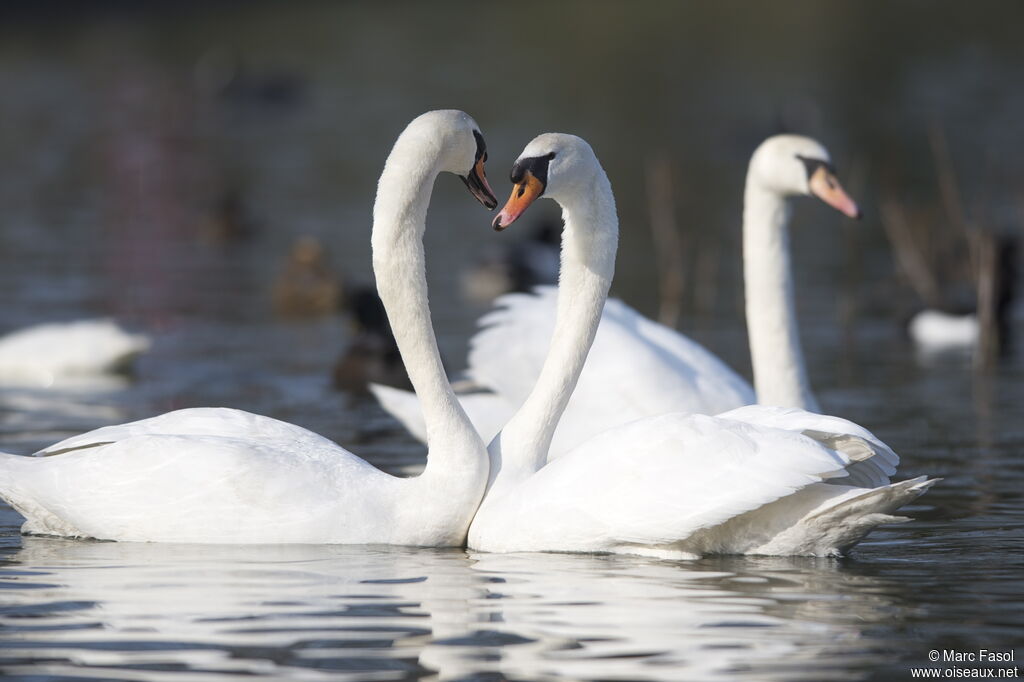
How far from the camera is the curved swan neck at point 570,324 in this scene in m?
8.10

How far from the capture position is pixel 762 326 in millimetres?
9938

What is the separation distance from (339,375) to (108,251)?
9902 mm

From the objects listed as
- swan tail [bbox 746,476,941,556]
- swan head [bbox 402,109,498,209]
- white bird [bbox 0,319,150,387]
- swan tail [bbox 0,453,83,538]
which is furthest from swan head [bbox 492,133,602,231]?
white bird [bbox 0,319,150,387]

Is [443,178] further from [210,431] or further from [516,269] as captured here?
[210,431]

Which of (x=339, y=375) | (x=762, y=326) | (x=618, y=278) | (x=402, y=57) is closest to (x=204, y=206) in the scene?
(x=618, y=278)

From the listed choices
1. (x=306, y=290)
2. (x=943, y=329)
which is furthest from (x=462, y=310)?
(x=943, y=329)

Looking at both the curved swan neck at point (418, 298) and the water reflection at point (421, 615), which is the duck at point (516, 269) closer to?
the curved swan neck at point (418, 298)

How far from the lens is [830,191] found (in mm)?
10086

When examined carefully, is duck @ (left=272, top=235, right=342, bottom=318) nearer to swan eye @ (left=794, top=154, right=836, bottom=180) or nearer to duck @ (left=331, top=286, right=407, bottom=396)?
duck @ (left=331, top=286, right=407, bottom=396)

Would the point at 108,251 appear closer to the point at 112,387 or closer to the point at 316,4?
the point at 112,387

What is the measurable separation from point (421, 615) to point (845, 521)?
1.76 meters

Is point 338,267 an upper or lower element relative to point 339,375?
upper

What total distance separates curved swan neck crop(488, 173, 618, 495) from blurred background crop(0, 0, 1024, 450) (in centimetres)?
332

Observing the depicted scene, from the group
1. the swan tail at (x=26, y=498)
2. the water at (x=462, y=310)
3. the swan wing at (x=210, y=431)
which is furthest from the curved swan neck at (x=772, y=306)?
the swan tail at (x=26, y=498)
